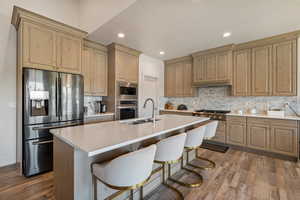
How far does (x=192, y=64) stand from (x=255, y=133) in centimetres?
266

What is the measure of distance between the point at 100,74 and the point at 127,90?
0.83 metres

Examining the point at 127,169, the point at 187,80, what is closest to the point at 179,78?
the point at 187,80

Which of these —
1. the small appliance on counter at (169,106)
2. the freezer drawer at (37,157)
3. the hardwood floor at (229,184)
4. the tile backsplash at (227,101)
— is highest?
the tile backsplash at (227,101)

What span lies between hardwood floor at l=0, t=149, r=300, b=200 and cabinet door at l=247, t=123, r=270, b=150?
1.56 feet

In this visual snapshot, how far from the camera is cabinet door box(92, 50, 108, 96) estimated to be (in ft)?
11.4

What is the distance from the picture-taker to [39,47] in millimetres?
2342

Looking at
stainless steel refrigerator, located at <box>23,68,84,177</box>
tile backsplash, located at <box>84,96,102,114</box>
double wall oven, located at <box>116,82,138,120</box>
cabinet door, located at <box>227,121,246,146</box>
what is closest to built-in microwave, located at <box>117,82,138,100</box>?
double wall oven, located at <box>116,82,138,120</box>

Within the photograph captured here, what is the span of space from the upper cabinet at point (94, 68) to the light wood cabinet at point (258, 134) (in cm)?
378

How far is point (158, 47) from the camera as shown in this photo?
155 inches

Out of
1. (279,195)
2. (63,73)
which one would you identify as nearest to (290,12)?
(279,195)

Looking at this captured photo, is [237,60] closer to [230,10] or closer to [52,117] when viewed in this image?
[230,10]

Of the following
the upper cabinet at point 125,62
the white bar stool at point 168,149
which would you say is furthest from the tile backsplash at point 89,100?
the white bar stool at point 168,149

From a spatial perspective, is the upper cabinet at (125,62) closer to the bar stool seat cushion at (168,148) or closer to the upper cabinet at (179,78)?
the upper cabinet at (179,78)

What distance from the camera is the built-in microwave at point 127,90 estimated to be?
12.1 ft
